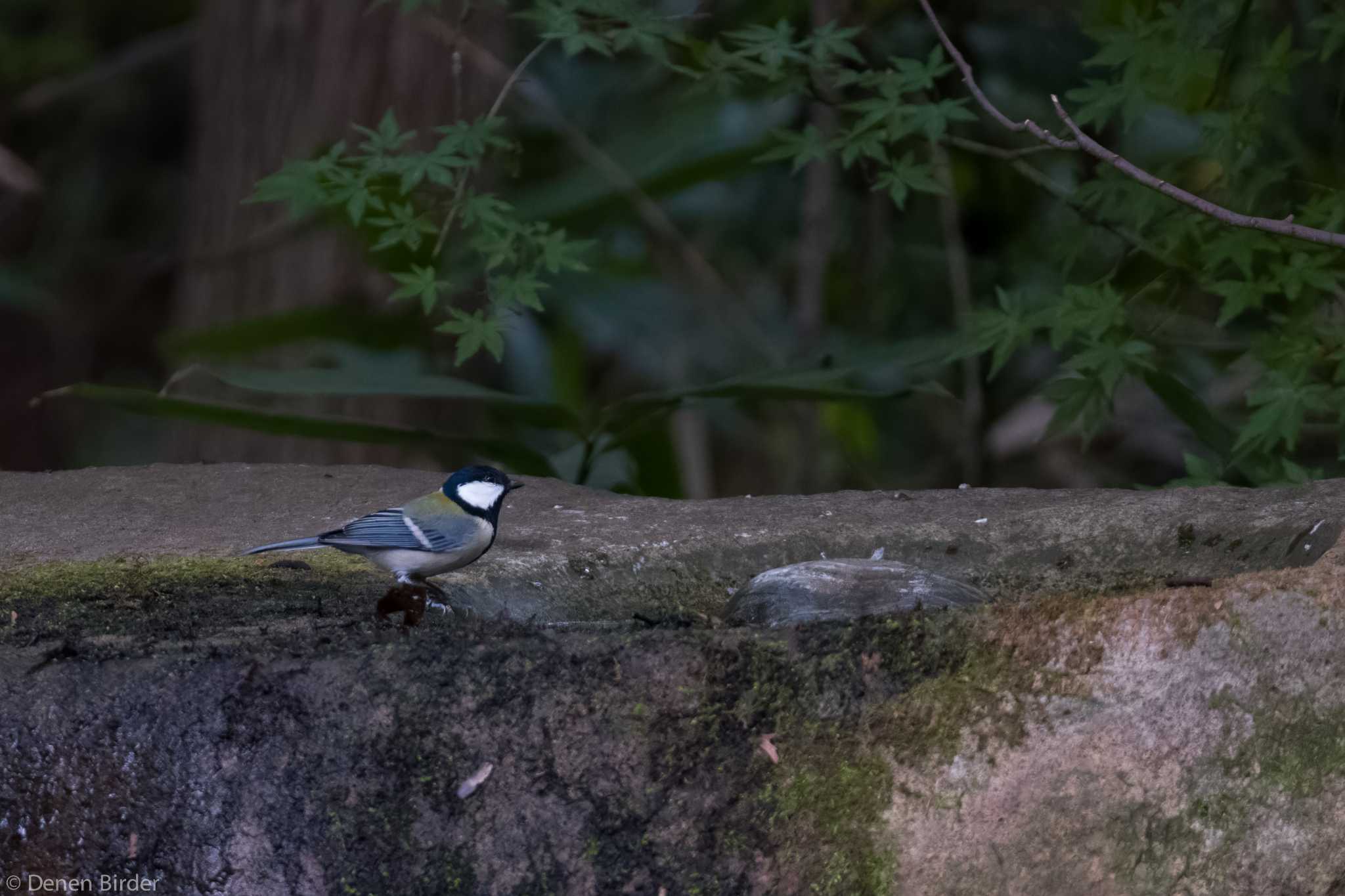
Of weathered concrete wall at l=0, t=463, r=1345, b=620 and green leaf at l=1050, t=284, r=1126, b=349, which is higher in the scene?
green leaf at l=1050, t=284, r=1126, b=349

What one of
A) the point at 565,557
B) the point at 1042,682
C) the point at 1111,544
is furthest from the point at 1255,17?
the point at 1042,682

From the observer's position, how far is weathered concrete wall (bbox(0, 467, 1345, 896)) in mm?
1557

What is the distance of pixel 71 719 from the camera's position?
5.12 ft

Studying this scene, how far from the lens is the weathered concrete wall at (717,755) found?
1.56 metres

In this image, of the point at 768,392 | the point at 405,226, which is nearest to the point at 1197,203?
the point at 768,392

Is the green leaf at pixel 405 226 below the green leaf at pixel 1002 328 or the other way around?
the other way around

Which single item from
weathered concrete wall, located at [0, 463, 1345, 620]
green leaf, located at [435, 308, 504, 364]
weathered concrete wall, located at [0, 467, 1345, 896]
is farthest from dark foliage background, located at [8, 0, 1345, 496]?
weathered concrete wall, located at [0, 467, 1345, 896]

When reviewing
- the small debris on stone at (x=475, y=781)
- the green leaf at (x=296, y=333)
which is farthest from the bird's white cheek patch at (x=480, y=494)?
the green leaf at (x=296, y=333)

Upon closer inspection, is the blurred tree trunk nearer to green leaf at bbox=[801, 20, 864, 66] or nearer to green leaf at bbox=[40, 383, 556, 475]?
green leaf at bbox=[40, 383, 556, 475]

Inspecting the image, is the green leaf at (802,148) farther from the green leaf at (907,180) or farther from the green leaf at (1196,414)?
the green leaf at (1196,414)

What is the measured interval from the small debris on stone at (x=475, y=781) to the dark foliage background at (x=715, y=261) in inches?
58.8

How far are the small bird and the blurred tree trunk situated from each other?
2.11 meters

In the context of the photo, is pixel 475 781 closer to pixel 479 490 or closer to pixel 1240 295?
pixel 479 490

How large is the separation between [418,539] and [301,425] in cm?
135
